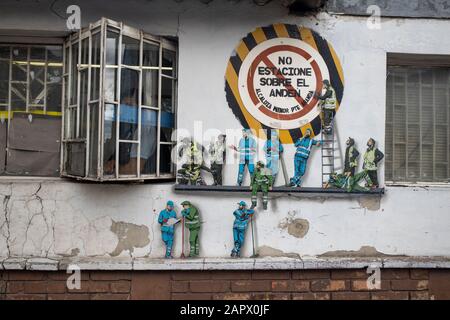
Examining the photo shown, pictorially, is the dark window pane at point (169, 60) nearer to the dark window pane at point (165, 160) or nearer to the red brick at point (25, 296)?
the dark window pane at point (165, 160)

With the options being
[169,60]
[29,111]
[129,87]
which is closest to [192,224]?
[129,87]

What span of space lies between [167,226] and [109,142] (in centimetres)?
111

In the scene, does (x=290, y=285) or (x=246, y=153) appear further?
(x=246, y=153)

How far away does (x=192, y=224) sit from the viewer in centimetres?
475

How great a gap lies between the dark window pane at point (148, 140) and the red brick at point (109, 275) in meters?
1.11

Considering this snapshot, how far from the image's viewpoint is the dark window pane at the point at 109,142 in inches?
175

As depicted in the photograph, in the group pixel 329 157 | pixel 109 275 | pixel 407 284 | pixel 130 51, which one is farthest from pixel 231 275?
pixel 130 51

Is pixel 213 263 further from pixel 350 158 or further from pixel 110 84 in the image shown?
pixel 110 84


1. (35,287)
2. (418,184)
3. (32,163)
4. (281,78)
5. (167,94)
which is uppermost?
(281,78)

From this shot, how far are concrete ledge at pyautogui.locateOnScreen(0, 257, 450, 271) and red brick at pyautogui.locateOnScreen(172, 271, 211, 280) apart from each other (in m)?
0.09

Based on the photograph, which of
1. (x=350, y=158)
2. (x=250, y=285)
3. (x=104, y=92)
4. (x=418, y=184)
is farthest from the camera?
(x=418, y=184)

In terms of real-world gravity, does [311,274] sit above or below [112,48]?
below

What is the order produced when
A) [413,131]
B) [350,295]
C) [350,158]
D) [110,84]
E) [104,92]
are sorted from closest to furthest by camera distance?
[104,92]
[110,84]
[350,295]
[350,158]
[413,131]

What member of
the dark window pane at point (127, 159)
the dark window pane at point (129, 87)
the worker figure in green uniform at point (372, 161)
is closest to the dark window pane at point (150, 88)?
the dark window pane at point (129, 87)
